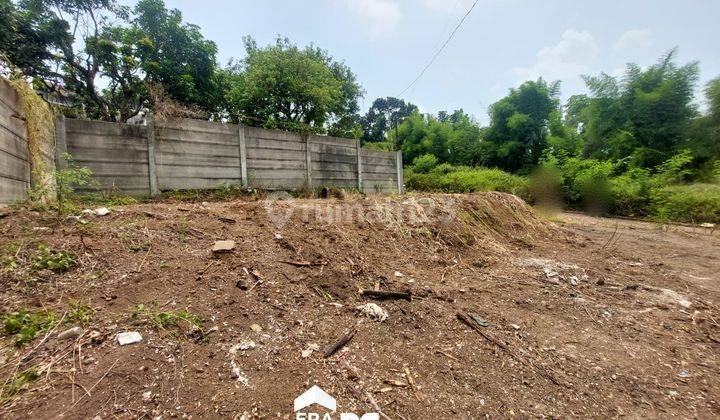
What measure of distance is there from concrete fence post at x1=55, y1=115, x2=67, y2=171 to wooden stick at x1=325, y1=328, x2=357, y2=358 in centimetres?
471

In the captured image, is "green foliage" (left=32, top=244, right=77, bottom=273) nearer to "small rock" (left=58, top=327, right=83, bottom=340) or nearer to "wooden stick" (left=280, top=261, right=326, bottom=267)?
"small rock" (left=58, top=327, right=83, bottom=340)

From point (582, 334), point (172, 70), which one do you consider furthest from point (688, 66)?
point (172, 70)

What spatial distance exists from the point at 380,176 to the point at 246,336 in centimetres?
682

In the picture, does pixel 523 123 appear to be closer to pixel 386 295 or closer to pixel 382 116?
pixel 386 295

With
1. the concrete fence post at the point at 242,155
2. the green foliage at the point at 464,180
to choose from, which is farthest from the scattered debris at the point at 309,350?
the green foliage at the point at 464,180

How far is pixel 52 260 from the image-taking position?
1.79m

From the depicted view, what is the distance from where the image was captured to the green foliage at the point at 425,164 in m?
15.5

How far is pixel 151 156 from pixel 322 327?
4553 mm

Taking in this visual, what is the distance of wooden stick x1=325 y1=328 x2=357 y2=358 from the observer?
1509 millimetres

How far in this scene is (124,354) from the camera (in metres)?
1.29

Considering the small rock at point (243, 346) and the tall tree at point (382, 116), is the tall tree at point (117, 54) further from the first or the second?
the tall tree at point (382, 116)

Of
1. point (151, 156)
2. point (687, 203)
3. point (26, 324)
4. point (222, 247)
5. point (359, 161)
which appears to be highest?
point (359, 161)

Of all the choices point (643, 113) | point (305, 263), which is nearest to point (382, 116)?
point (643, 113)

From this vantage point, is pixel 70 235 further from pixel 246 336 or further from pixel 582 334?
pixel 582 334
